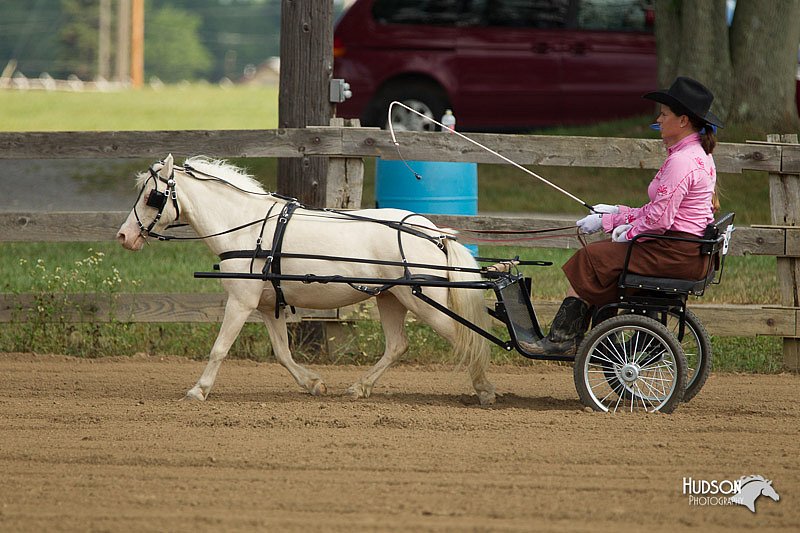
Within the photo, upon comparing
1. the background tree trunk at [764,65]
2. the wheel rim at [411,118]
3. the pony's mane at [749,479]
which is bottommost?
the pony's mane at [749,479]

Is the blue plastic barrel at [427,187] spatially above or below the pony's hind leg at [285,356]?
above

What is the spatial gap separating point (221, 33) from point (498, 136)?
85.8 metres

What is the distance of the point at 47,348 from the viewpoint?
909 cm

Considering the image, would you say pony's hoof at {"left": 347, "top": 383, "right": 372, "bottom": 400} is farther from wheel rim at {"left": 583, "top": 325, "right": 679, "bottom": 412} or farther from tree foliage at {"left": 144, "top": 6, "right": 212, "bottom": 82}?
tree foliage at {"left": 144, "top": 6, "right": 212, "bottom": 82}

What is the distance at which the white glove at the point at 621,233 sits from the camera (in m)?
6.69

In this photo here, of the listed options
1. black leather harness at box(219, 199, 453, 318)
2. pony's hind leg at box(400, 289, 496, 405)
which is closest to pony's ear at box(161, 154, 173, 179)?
black leather harness at box(219, 199, 453, 318)

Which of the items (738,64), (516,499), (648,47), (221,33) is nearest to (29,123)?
(648,47)

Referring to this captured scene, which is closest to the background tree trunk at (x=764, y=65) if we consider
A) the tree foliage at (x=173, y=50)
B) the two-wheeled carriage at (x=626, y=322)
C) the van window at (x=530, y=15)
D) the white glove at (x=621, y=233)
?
the van window at (x=530, y=15)

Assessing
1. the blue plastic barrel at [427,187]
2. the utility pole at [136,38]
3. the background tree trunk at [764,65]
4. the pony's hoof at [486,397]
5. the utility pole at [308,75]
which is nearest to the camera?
the pony's hoof at [486,397]

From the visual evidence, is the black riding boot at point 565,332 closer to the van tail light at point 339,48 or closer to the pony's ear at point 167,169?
the pony's ear at point 167,169

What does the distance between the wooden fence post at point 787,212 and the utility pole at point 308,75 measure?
3.37 m

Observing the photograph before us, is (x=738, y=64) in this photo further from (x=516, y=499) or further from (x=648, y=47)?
(x=516, y=499)

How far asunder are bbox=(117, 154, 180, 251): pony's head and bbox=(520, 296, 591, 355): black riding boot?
238 centimetres

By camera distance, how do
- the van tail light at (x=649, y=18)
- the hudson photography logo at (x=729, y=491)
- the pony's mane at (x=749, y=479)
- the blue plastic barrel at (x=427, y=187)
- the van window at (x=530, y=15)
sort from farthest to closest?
the van tail light at (x=649, y=18)
the van window at (x=530, y=15)
the blue plastic barrel at (x=427, y=187)
the pony's mane at (x=749, y=479)
the hudson photography logo at (x=729, y=491)
